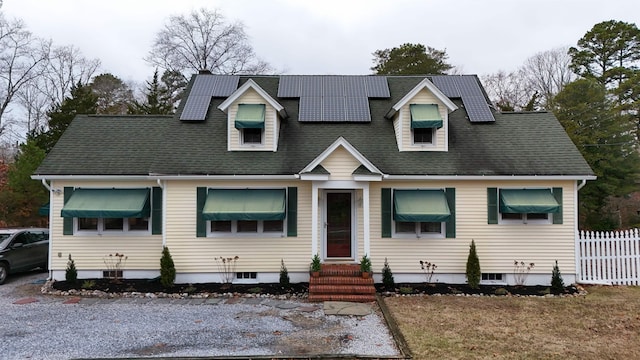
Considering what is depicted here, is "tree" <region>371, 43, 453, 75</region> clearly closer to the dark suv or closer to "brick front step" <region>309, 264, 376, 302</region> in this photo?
"brick front step" <region>309, 264, 376, 302</region>

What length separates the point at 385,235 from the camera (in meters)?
10.5

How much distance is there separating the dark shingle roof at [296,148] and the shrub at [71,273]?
2.70 meters

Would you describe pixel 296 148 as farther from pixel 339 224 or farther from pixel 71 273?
pixel 71 273

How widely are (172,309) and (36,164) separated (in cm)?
1282

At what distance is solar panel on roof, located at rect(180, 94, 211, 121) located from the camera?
12.2m

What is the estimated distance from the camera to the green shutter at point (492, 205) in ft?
34.5

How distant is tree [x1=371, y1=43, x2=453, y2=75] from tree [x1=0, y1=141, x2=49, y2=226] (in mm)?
26225

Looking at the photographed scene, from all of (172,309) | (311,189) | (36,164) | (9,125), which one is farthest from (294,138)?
(9,125)

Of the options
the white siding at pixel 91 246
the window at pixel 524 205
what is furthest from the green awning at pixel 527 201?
the white siding at pixel 91 246

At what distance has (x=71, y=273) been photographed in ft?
34.4

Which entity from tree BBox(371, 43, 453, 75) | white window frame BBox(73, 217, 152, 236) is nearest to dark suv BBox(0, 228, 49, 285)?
white window frame BBox(73, 217, 152, 236)

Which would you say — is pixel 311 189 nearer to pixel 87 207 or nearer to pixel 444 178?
pixel 444 178

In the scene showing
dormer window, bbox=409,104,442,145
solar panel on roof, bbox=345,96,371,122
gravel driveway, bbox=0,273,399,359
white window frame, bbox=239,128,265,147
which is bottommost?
gravel driveway, bbox=0,273,399,359

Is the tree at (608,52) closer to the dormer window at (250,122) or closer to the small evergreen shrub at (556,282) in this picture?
the small evergreen shrub at (556,282)
